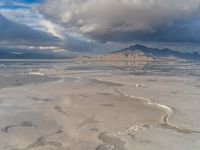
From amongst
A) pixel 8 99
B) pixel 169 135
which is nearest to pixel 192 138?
pixel 169 135

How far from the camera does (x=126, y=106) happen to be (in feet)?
65.4

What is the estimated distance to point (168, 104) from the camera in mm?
20641

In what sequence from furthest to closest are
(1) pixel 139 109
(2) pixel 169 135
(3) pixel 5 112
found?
1. (1) pixel 139 109
2. (3) pixel 5 112
3. (2) pixel 169 135

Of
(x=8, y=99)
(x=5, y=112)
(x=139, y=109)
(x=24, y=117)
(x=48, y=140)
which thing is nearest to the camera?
(x=48, y=140)

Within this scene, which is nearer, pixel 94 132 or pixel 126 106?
pixel 94 132

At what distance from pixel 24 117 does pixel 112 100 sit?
26.8ft

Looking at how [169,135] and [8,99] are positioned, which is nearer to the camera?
[169,135]

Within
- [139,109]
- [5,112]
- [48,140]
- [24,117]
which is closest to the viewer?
[48,140]

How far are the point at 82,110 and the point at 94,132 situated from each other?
17.3 ft

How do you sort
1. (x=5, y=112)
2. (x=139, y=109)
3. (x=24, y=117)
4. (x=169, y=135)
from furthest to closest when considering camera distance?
(x=139, y=109), (x=5, y=112), (x=24, y=117), (x=169, y=135)

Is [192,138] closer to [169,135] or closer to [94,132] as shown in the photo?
[169,135]

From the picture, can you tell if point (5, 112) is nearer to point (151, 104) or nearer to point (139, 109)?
point (139, 109)

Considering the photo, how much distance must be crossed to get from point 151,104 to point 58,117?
292 inches

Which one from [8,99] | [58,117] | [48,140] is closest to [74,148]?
[48,140]
